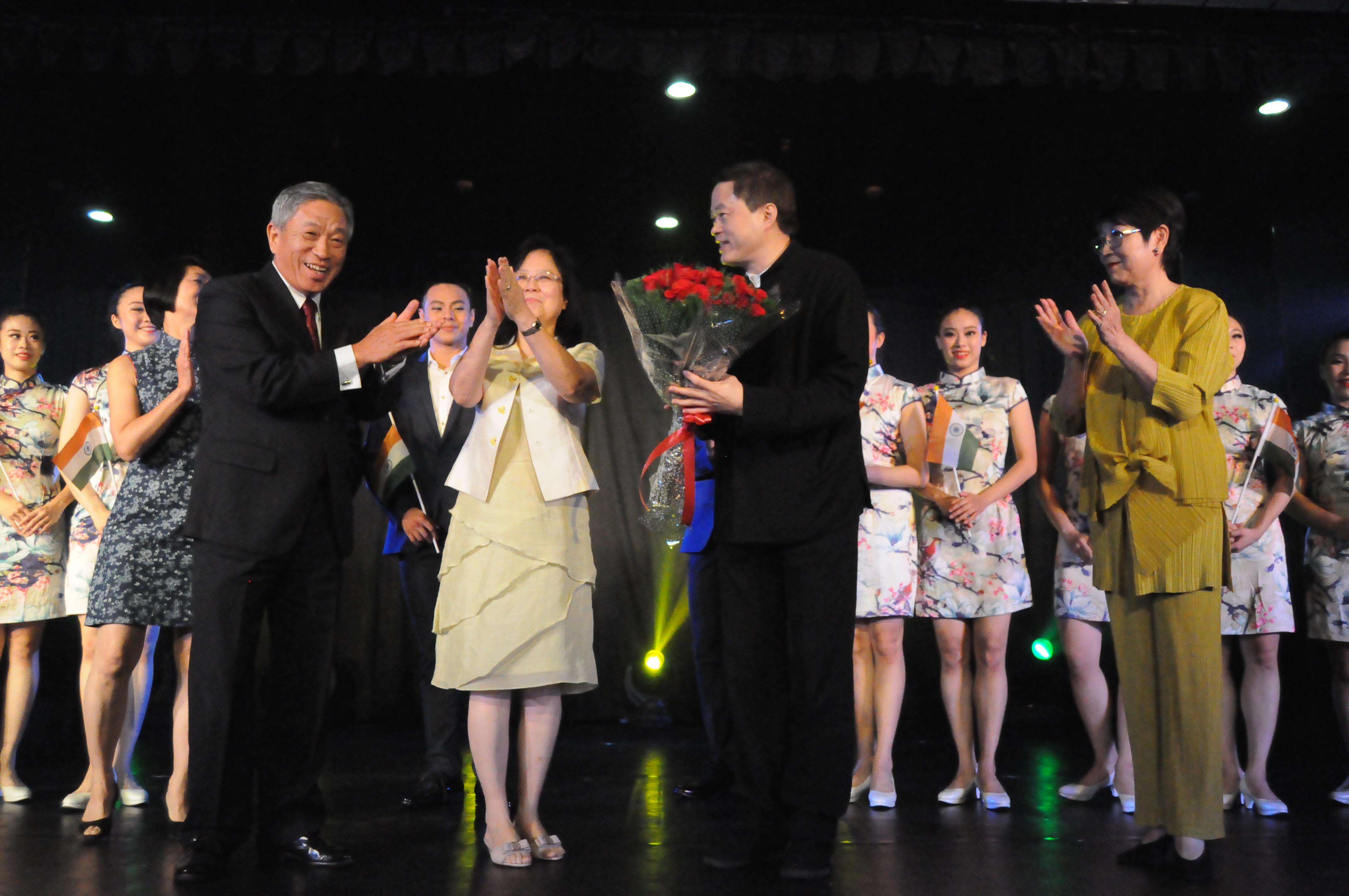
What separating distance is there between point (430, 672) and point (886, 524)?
5.59ft

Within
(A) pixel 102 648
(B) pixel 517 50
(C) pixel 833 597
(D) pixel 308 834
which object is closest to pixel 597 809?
(D) pixel 308 834

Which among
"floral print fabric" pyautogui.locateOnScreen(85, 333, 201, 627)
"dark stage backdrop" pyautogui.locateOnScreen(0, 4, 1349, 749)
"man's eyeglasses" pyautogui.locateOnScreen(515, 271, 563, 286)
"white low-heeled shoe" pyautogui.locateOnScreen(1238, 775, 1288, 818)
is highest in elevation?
"dark stage backdrop" pyautogui.locateOnScreen(0, 4, 1349, 749)

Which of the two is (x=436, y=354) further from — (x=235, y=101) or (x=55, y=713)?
(x=55, y=713)

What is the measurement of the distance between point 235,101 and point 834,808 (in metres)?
4.29

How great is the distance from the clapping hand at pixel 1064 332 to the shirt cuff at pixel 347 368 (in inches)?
69.4

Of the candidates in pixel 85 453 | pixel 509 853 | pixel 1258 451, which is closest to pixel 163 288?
pixel 85 453

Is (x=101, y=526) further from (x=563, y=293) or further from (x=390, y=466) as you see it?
(x=563, y=293)

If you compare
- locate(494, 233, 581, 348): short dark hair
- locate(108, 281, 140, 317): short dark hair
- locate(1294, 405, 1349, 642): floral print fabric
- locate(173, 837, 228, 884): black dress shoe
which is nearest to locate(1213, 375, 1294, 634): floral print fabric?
locate(1294, 405, 1349, 642): floral print fabric

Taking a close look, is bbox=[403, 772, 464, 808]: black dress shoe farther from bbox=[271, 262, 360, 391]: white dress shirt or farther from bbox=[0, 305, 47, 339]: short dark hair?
bbox=[0, 305, 47, 339]: short dark hair

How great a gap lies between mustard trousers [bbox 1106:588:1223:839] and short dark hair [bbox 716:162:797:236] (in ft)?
4.36

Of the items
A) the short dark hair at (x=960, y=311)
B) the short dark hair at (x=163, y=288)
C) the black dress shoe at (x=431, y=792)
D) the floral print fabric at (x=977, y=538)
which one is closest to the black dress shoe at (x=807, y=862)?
the floral print fabric at (x=977, y=538)

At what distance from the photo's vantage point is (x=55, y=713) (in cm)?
528

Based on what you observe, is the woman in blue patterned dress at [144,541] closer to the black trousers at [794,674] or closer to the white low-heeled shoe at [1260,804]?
→ the black trousers at [794,674]

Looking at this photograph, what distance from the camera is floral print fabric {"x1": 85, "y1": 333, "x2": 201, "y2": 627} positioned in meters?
2.91
